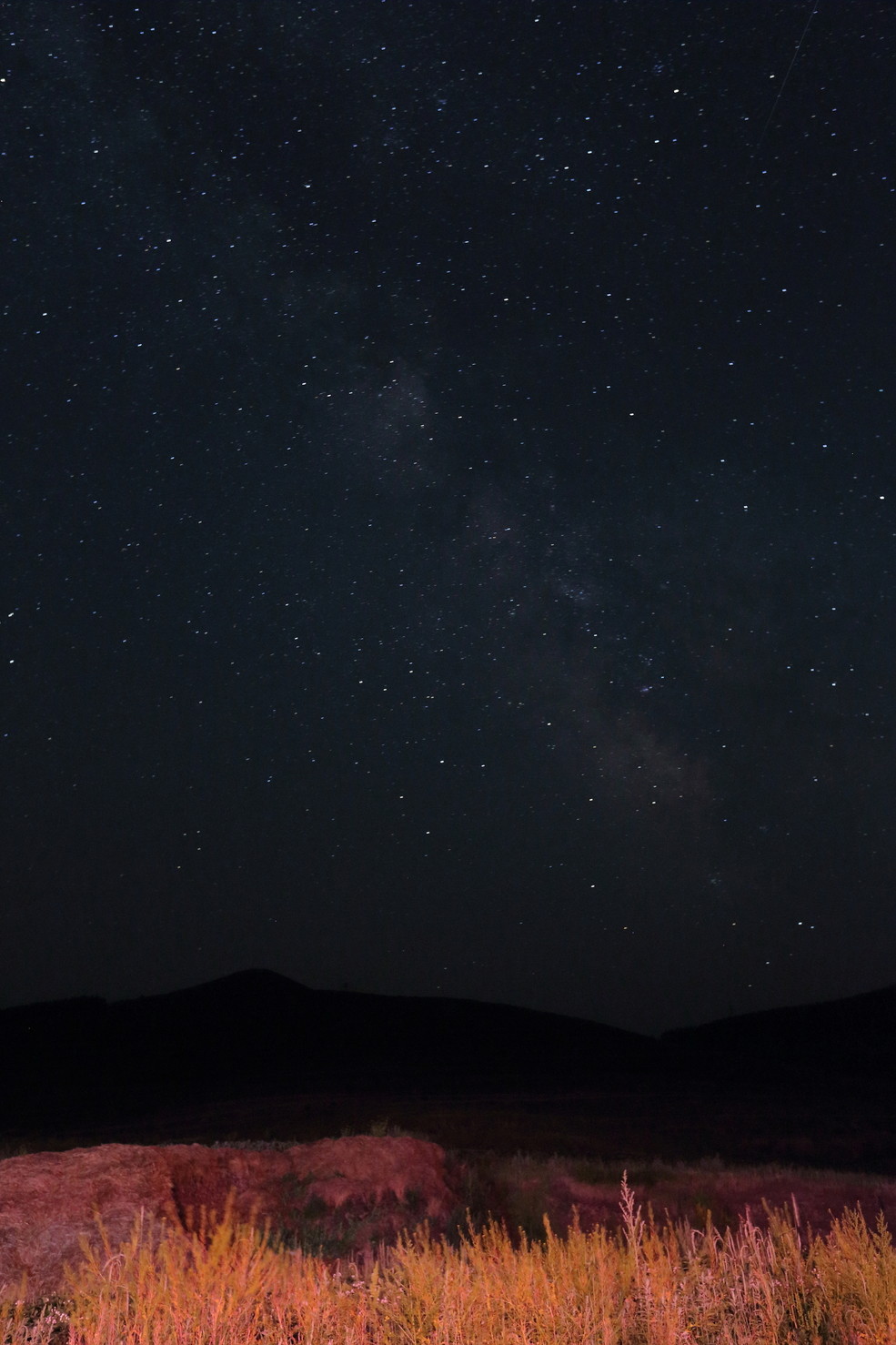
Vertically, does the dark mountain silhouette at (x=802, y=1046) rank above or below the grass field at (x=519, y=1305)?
below

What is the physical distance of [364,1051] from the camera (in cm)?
5878

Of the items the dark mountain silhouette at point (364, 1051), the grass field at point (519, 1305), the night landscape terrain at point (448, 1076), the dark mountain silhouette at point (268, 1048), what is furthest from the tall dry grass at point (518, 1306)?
the dark mountain silhouette at point (268, 1048)

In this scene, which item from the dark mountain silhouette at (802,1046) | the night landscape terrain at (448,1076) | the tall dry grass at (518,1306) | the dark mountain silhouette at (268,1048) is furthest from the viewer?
the dark mountain silhouette at (802,1046)

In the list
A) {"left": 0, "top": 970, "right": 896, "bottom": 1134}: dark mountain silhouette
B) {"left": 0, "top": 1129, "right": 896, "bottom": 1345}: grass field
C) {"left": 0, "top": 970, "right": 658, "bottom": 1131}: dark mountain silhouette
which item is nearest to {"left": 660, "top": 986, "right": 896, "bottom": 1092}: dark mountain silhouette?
{"left": 0, "top": 970, "right": 896, "bottom": 1134}: dark mountain silhouette

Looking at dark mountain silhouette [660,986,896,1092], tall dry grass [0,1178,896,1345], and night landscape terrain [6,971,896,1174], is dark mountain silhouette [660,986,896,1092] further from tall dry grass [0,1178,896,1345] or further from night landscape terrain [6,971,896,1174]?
tall dry grass [0,1178,896,1345]

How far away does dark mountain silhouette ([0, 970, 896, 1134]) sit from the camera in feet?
141

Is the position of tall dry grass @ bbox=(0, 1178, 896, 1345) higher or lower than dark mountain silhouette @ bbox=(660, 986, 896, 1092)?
higher

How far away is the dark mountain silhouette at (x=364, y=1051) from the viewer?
42.8 meters

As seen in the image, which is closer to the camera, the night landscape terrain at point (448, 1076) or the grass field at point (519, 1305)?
the grass field at point (519, 1305)

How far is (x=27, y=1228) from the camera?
8.09 meters

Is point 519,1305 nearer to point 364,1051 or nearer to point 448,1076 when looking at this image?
point 448,1076

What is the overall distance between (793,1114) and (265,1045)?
38.1m

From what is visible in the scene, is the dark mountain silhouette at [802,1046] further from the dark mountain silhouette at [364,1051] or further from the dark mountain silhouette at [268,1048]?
the dark mountain silhouette at [268,1048]

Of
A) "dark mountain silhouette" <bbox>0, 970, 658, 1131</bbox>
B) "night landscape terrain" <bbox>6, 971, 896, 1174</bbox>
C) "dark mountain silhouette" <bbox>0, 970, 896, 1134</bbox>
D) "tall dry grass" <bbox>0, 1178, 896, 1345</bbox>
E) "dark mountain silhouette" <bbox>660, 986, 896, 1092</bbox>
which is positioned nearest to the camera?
"tall dry grass" <bbox>0, 1178, 896, 1345</bbox>
